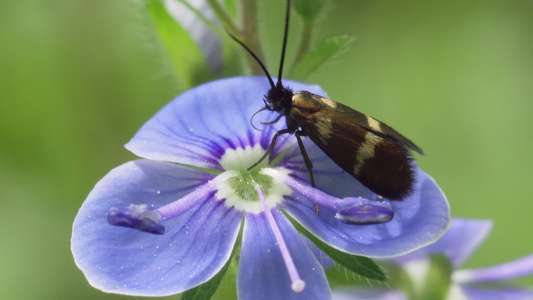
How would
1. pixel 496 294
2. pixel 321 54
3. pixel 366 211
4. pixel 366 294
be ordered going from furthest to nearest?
pixel 366 294, pixel 496 294, pixel 321 54, pixel 366 211

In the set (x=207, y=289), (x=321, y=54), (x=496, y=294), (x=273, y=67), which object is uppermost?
(x=273, y=67)

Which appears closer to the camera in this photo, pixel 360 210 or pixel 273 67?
pixel 360 210

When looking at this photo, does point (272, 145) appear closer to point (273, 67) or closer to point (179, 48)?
point (179, 48)

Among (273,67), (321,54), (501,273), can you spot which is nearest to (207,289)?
(321,54)

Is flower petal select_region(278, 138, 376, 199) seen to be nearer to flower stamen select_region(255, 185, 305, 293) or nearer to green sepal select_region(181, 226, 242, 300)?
flower stamen select_region(255, 185, 305, 293)

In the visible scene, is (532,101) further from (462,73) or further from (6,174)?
(6,174)

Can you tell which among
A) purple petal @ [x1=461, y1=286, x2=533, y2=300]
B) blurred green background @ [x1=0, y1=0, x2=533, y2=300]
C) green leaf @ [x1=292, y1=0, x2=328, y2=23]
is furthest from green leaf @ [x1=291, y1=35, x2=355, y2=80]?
blurred green background @ [x1=0, y1=0, x2=533, y2=300]
